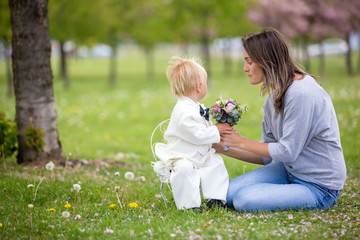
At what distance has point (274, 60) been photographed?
A: 144 inches

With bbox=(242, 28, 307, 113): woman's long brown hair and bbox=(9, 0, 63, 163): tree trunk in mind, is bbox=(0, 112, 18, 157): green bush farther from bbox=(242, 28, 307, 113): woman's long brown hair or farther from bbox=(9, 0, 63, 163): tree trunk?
bbox=(242, 28, 307, 113): woman's long brown hair

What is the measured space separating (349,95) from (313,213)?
411 inches

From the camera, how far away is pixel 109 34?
2225cm

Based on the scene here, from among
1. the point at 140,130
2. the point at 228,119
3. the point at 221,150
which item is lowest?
the point at 140,130

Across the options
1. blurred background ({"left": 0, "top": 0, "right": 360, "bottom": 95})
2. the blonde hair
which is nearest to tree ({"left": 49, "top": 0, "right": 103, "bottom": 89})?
blurred background ({"left": 0, "top": 0, "right": 360, "bottom": 95})

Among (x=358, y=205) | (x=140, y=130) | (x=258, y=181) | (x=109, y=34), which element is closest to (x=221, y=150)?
(x=258, y=181)

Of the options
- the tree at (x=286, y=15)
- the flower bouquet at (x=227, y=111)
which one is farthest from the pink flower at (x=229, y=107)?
the tree at (x=286, y=15)

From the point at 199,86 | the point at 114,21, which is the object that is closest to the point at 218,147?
the point at 199,86

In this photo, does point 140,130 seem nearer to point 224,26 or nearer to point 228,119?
point 228,119

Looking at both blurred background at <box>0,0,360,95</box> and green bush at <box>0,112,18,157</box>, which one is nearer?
green bush at <box>0,112,18,157</box>

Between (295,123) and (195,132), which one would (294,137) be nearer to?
(295,123)

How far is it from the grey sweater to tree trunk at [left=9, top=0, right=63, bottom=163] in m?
3.38

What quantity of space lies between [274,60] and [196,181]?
52.8 inches

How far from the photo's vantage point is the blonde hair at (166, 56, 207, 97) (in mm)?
3811
